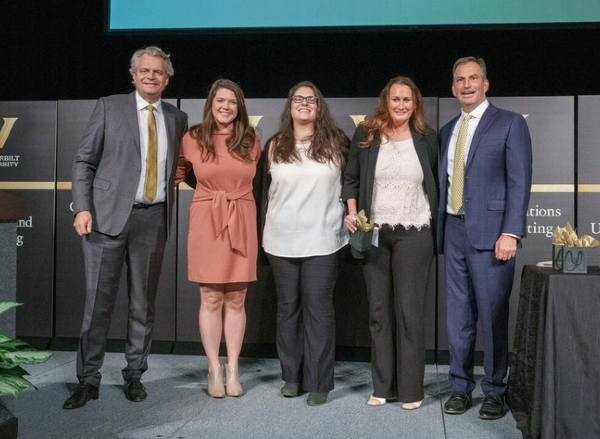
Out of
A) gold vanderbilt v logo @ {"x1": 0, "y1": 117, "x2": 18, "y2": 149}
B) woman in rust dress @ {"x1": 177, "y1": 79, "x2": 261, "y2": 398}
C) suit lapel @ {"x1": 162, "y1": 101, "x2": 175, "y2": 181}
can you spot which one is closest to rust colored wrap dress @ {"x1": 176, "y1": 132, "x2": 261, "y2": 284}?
woman in rust dress @ {"x1": 177, "y1": 79, "x2": 261, "y2": 398}

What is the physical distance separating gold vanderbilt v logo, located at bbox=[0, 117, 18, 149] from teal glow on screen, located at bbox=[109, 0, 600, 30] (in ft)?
3.74

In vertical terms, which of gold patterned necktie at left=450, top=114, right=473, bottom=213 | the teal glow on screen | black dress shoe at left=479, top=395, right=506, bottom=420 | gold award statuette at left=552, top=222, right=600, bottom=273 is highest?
the teal glow on screen

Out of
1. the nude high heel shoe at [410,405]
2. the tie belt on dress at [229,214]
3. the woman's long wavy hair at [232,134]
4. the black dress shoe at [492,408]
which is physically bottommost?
the nude high heel shoe at [410,405]

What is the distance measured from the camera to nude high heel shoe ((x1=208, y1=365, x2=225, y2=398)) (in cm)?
348

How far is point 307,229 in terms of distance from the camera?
3354mm

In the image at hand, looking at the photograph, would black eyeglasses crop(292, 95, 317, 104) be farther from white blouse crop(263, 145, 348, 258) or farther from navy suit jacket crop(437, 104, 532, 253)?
navy suit jacket crop(437, 104, 532, 253)

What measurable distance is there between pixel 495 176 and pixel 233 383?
1.64 metres

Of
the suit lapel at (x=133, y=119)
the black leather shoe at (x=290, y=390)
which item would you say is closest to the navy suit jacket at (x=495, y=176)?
the black leather shoe at (x=290, y=390)

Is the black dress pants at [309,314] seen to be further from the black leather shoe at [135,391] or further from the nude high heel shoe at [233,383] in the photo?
the black leather shoe at [135,391]

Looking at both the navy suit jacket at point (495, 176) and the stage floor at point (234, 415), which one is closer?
the stage floor at point (234, 415)

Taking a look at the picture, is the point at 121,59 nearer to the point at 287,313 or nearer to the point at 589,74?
the point at 287,313

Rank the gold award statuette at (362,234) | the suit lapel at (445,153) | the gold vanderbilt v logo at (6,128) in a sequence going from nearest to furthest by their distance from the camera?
the gold award statuette at (362,234)
the suit lapel at (445,153)
the gold vanderbilt v logo at (6,128)

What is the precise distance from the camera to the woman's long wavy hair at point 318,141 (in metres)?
3.37

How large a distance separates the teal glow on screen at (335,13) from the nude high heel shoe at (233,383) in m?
2.70
